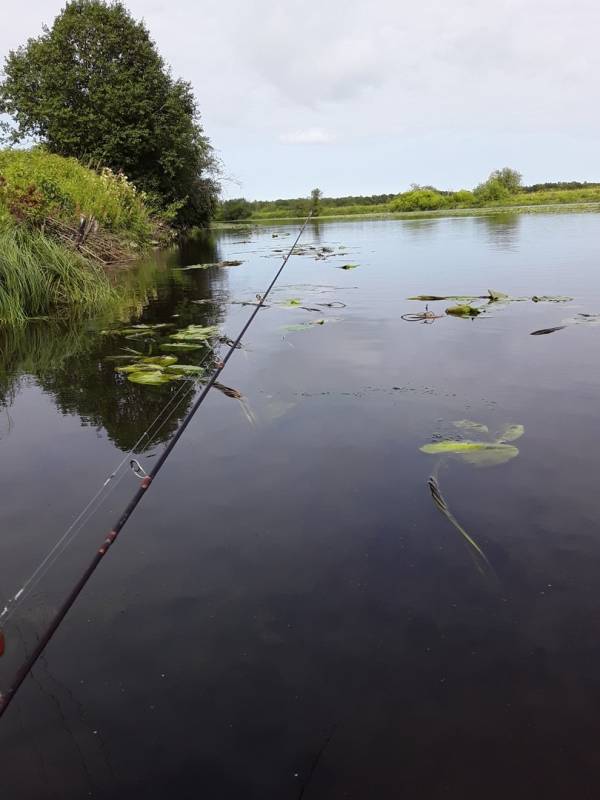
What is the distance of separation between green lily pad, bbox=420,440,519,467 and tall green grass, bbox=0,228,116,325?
5879mm

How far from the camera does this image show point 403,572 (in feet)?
6.92

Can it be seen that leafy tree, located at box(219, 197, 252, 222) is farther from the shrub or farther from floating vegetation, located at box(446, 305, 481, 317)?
floating vegetation, located at box(446, 305, 481, 317)

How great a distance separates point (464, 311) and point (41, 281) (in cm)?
552

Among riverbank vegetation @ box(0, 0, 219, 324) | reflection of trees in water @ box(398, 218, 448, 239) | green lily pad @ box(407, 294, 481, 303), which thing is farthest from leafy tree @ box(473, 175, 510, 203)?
green lily pad @ box(407, 294, 481, 303)

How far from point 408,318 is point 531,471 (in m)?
3.97

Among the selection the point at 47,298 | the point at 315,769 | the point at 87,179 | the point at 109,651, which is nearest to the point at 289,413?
the point at 109,651

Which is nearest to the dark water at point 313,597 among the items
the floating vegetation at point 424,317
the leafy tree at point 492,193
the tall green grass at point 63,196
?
the floating vegetation at point 424,317

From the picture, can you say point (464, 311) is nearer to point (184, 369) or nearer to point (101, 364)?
point (184, 369)

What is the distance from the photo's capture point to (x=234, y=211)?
62.6 meters

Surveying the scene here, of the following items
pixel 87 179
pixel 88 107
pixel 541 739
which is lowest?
pixel 541 739

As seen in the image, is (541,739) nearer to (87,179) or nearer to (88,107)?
(87,179)

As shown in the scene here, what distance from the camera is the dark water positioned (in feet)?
4.71

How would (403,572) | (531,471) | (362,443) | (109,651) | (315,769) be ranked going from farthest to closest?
(362,443), (531,471), (403,572), (109,651), (315,769)

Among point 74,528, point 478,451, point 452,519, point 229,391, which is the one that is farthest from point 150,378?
point 452,519
